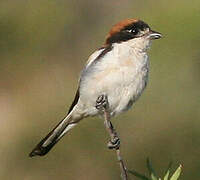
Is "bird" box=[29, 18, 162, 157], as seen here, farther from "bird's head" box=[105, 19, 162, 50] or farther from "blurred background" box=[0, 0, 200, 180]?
"blurred background" box=[0, 0, 200, 180]

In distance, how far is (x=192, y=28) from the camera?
6.64 metres

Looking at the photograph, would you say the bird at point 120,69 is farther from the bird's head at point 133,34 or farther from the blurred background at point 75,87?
the blurred background at point 75,87

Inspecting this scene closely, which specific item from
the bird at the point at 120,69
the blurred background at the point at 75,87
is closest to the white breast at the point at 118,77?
the bird at the point at 120,69

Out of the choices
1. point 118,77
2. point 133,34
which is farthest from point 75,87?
point 118,77

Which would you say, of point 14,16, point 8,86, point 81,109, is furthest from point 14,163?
point 81,109

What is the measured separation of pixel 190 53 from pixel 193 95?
24.8 inches

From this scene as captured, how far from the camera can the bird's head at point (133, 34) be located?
3844mm

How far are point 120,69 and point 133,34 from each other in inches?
10.0

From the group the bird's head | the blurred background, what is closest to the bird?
the bird's head

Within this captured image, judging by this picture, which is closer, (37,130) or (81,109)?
(81,109)

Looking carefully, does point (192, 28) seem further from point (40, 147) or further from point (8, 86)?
point (40, 147)

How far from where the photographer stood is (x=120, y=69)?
3697 millimetres

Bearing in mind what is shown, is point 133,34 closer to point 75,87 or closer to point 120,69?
point 120,69

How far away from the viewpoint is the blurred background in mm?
5918
